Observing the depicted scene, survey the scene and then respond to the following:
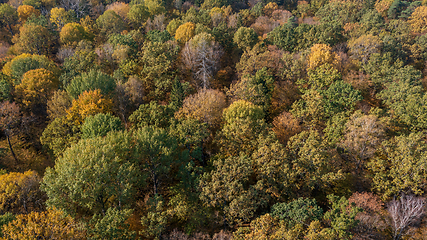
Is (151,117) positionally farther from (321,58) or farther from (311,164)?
(321,58)

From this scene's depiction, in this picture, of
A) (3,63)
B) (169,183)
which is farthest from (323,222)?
(3,63)

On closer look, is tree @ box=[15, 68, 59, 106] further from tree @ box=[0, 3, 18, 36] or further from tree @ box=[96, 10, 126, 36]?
tree @ box=[0, 3, 18, 36]

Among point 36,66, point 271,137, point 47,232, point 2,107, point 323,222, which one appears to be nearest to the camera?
point 47,232

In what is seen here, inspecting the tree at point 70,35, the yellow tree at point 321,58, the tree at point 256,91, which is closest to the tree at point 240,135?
the tree at point 256,91

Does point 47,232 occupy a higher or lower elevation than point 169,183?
higher

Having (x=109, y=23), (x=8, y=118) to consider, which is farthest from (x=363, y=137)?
(x=109, y=23)

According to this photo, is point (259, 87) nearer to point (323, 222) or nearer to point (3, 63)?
point (323, 222)

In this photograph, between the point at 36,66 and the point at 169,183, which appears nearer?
the point at 169,183
